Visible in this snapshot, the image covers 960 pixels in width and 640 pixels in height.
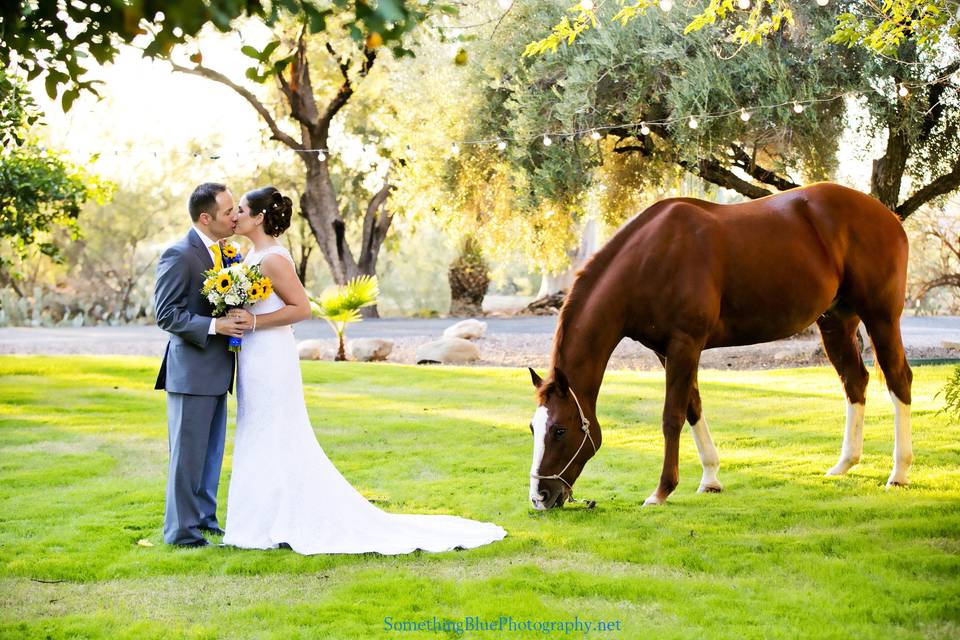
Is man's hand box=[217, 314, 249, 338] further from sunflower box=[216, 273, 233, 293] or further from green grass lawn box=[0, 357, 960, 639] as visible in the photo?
green grass lawn box=[0, 357, 960, 639]

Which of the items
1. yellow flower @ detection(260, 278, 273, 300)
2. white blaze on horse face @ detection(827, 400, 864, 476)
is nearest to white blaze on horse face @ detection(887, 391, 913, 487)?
white blaze on horse face @ detection(827, 400, 864, 476)

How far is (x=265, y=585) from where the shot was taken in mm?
4793

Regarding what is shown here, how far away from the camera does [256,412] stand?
565 cm

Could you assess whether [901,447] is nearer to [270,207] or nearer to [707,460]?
[707,460]

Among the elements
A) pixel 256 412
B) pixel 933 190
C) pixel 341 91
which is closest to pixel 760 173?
pixel 933 190

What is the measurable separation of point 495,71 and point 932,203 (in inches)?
301

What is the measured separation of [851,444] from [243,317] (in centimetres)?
454

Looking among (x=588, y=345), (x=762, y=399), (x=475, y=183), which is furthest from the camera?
(x=475, y=183)

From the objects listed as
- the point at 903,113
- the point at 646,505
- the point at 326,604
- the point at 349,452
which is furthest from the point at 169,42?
the point at 903,113

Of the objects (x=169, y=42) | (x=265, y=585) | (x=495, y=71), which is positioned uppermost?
(x=495, y=71)

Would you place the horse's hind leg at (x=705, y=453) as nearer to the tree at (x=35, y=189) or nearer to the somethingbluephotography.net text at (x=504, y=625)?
the somethingbluephotography.net text at (x=504, y=625)

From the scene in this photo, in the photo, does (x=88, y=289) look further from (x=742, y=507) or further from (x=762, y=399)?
(x=742, y=507)

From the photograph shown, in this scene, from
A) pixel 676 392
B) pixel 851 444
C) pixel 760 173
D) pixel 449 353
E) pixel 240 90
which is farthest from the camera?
pixel 240 90

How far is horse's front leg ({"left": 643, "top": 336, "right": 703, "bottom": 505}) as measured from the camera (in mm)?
6086
